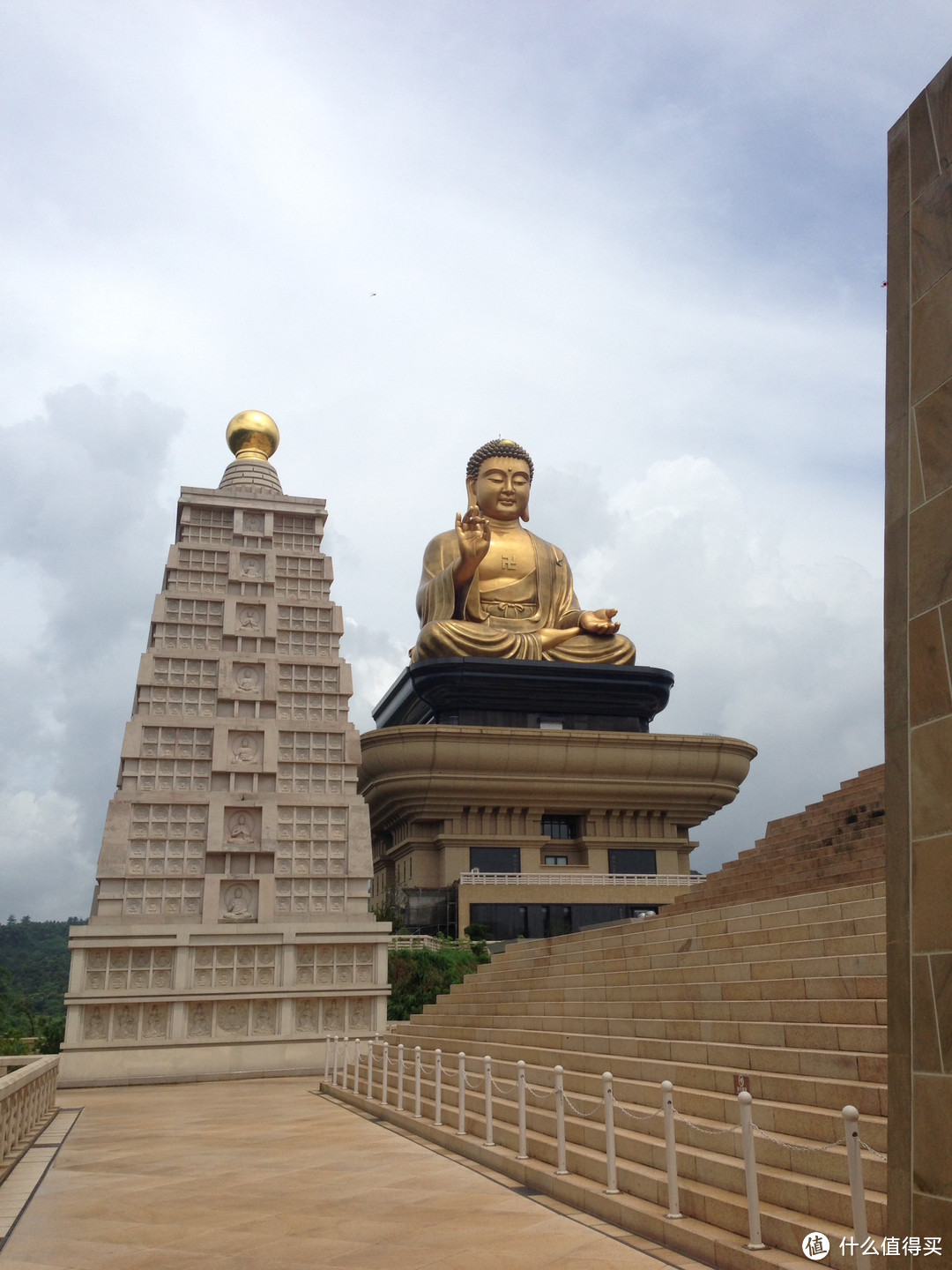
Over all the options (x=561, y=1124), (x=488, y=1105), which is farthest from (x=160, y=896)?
(x=561, y=1124)

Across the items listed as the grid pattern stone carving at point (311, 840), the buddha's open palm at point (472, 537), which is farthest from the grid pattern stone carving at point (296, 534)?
the buddha's open palm at point (472, 537)

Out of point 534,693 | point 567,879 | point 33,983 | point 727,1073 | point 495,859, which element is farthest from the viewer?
point 33,983

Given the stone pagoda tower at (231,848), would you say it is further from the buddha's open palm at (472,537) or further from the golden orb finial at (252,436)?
the buddha's open palm at (472,537)

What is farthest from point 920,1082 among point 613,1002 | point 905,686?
point 613,1002

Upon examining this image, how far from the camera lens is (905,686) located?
4.78 meters

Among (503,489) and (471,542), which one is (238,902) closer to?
(471,542)

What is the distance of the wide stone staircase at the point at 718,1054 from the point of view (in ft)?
22.2

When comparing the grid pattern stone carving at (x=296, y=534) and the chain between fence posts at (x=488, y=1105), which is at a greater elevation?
the grid pattern stone carving at (x=296, y=534)

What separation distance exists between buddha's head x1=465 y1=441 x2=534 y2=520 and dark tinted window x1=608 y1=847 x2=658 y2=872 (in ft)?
45.8

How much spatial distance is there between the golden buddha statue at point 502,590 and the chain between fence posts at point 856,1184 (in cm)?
3422

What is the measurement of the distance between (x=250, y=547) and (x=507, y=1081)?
1932 centimetres

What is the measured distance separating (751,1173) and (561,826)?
34.1 metres

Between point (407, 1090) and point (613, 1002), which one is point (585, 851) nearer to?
point (407, 1090)

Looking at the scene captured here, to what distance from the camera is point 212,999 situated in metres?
22.3
